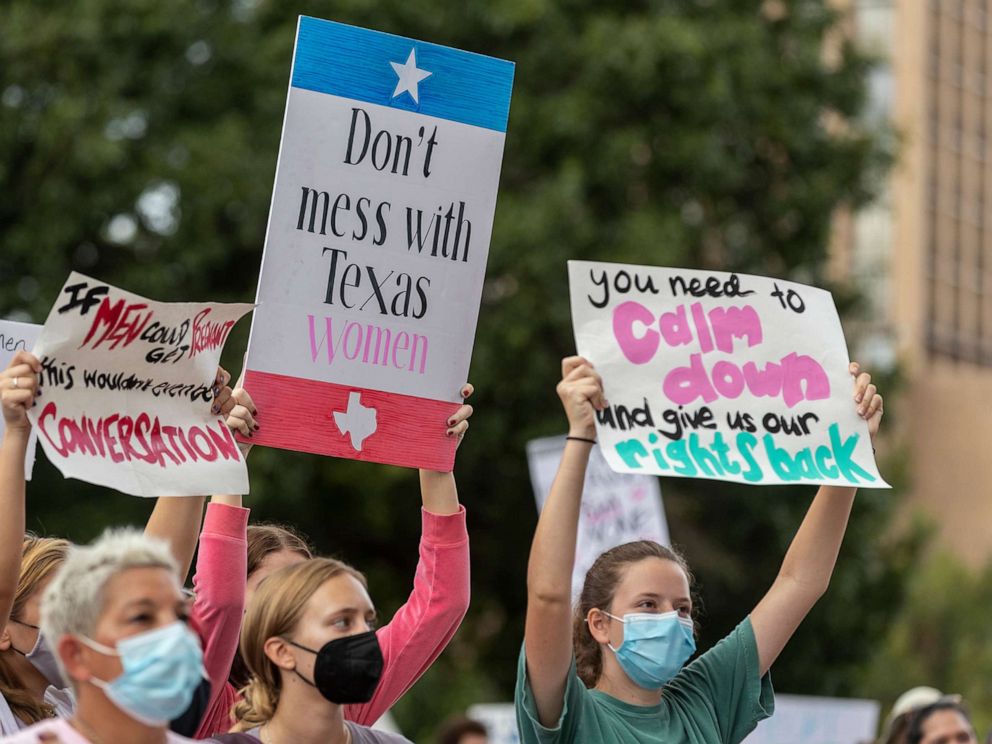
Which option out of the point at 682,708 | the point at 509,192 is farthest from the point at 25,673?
the point at 509,192

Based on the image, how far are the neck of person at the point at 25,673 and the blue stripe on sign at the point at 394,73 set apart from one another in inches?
63.3

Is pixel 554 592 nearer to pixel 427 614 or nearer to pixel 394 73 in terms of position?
pixel 427 614

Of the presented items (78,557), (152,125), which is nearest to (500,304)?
(152,125)

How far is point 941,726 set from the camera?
19.4 ft

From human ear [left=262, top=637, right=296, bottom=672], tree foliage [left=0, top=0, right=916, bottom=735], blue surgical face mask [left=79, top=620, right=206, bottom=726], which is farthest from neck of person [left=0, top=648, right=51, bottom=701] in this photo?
tree foliage [left=0, top=0, right=916, bottom=735]

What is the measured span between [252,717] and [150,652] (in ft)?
2.95

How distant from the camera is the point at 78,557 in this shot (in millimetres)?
3445

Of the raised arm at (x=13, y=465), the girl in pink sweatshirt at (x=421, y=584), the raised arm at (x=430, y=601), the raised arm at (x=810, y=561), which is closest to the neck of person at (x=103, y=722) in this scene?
the raised arm at (x=13, y=465)

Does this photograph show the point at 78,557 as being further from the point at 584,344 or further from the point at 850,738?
the point at 850,738

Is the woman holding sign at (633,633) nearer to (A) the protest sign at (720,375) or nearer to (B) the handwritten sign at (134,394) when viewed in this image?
(A) the protest sign at (720,375)

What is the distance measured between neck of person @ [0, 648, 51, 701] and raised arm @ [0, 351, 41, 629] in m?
0.49

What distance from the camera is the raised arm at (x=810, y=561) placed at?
4633mm

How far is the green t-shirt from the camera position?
4.17 m

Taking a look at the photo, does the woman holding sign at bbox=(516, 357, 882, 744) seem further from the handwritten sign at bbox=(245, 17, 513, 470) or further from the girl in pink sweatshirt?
the handwritten sign at bbox=(245, 17, 513, 470)
